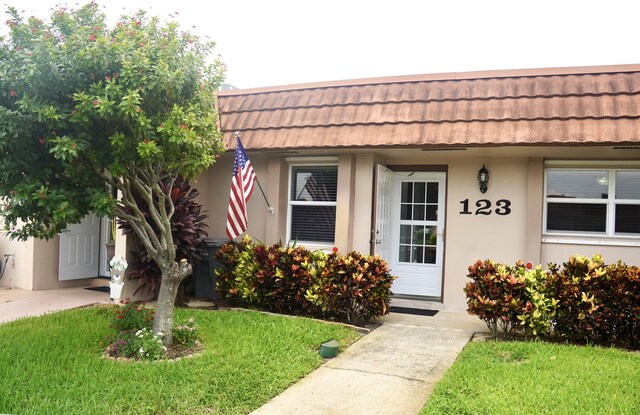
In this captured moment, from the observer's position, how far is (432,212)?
9156 mm

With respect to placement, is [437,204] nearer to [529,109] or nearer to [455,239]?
[455,239]

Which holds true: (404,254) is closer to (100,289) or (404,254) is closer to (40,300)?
(100,289)

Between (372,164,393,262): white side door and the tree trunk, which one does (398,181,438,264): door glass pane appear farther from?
the tree trunk

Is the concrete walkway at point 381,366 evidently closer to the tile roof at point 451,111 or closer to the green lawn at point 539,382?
the green lawn at point 539,382

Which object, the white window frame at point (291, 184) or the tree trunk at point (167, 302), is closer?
the tree trunk at point (167, 302)

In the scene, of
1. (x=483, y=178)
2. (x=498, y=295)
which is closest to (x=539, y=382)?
(x=498, y=295)

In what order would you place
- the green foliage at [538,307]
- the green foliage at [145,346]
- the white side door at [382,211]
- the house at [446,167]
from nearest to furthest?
the green foliage at [145,346] < the green foliage at [538,307] < the house at [446,167] < the white side door at [382,211]

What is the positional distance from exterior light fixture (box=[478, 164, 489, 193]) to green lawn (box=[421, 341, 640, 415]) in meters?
3.02

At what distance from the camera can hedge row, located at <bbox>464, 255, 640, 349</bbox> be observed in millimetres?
6070

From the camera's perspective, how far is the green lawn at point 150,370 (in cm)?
422

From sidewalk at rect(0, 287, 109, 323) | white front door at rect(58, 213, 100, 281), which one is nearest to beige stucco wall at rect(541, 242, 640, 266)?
sidewalk at rect(0, 287, 109, 323)

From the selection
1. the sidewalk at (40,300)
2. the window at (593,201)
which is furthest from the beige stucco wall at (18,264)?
the window at (593,201)

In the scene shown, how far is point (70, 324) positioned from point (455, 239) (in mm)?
5920

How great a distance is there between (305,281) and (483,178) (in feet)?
11.0
